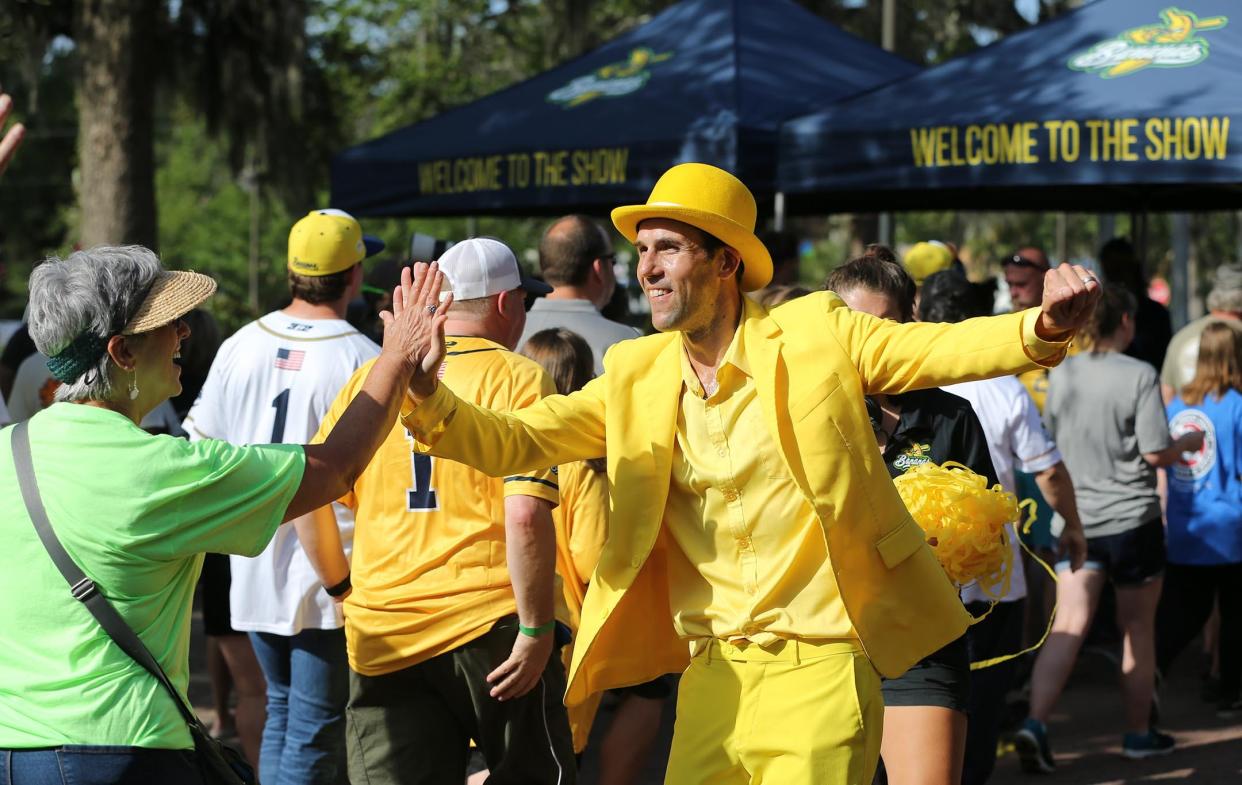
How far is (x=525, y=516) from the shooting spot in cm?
393

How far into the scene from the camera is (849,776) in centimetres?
334

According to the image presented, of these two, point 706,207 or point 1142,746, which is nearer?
point 706,207

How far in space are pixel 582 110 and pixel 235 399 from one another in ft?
13.4

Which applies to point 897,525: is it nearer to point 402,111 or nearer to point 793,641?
point 793,641

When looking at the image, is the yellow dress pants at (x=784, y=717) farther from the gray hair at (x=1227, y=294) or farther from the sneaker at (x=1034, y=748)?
the gray hair at (x=1227, y=294)

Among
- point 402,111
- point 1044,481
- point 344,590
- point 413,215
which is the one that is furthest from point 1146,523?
point 402,111

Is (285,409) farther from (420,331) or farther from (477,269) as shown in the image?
(420,331)

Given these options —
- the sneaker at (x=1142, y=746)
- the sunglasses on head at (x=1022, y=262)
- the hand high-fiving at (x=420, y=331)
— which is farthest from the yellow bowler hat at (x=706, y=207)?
the sunglasses on head at (x=1022, y=262)

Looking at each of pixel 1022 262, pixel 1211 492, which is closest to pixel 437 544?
pixel 1211 492

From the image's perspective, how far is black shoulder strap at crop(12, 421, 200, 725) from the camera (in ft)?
9.05

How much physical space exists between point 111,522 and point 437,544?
139 centimetres

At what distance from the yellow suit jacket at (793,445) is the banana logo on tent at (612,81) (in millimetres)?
5468

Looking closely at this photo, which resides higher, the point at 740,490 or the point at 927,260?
the point at 927,260

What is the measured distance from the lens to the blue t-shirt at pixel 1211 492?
728cm
